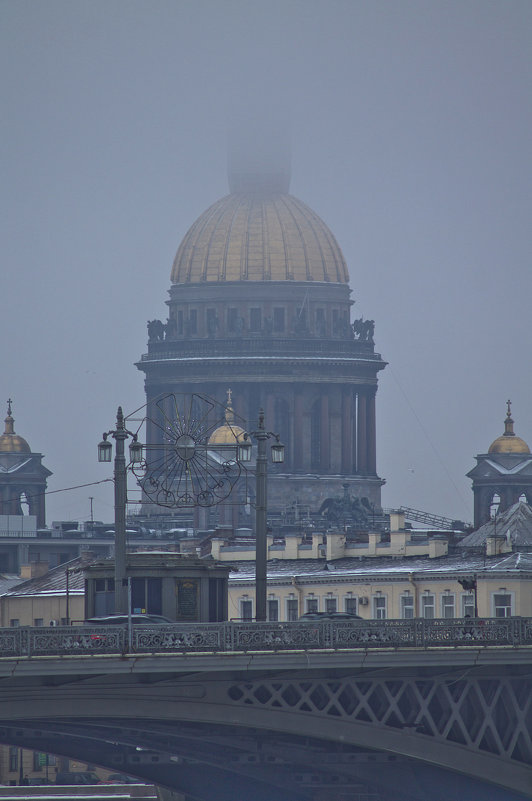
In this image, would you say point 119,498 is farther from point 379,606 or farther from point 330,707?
point 379,606

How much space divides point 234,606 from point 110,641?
48.4 m

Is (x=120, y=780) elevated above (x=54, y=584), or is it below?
below

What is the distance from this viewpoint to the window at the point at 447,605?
104m

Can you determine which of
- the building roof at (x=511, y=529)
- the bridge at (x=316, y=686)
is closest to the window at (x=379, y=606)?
the building roof at (x=511, y=529)

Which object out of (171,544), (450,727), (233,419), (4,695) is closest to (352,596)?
(450,727)

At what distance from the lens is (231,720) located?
72.9 meters

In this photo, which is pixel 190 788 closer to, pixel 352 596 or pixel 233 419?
pixel 352 596

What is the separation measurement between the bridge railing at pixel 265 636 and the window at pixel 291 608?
123ft

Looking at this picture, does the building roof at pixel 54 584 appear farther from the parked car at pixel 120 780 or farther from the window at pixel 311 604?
the parked car at pixel 120 780

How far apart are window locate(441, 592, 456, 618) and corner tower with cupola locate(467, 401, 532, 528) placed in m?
89.6

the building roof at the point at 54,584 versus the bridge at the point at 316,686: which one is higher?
the building roof at the point at 54,584

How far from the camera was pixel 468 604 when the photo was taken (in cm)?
10319

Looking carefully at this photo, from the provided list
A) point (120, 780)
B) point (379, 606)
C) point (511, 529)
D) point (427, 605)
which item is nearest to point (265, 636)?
point (120, 780)

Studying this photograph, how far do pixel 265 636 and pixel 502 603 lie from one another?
28680mm
